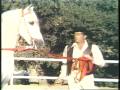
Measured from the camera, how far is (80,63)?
3.32 metres

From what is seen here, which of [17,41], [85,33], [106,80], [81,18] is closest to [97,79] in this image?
[106,80]

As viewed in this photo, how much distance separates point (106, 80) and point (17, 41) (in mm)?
1292

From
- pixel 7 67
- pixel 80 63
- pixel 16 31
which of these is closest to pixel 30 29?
pixel 16 31

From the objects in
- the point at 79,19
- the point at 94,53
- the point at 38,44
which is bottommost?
the point at 94,53

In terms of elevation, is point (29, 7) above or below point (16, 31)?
above

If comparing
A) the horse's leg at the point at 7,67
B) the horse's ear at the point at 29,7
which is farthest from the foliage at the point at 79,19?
the horse's leg at the point at 7,67

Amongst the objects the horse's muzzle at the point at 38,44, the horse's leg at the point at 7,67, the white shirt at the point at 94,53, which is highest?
the horse's muzzle at the point at 38,44

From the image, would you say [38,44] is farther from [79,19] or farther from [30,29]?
[79,19]

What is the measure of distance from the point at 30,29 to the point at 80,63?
0.79 meters

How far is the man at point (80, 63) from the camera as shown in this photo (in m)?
3.29

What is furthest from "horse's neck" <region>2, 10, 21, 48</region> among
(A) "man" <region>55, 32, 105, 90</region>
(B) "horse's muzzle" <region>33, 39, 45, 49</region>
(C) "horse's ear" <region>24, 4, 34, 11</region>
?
(A) "man" <region>55, 32, 105, 90</region>

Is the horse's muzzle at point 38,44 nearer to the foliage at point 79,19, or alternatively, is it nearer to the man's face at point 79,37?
the foliage at point 79,19

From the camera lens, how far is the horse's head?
3279 mm

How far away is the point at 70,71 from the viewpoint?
133 inches
